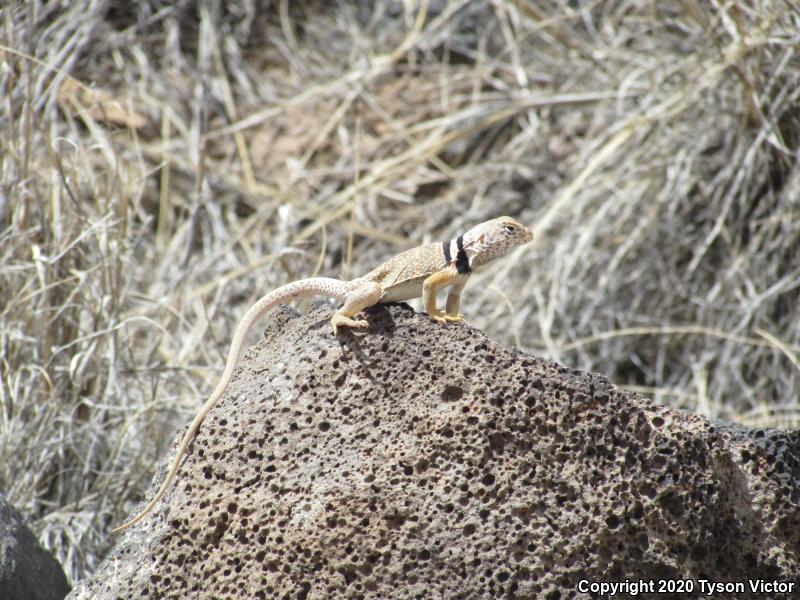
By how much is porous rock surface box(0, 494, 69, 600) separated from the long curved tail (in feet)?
1.32

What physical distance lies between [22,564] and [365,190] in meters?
4.62

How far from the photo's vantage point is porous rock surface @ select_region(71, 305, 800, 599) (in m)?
2.53

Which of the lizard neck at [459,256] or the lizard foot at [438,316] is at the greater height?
the lizard foot at [438,316]

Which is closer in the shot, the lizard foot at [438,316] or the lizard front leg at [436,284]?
the lizard foot at [438,316]

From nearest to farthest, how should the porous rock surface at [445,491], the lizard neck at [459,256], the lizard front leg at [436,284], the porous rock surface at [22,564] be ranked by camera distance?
1. the porous rock surface at [445,491]
2. the porous rock surface at [22,564]
3. the lizard front leg at [436,284]
4. the lizard neck at [459,256]

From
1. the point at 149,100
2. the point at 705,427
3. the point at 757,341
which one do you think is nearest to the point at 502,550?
the point at 705,427

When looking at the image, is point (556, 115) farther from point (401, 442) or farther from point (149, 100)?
point (401, 442)

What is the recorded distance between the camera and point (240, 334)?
3.18 metres

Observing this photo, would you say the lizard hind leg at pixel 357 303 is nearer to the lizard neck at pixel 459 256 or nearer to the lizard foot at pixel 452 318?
the lizard foot at pixel 452 318

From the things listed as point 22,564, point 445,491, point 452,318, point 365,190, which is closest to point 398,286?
point 452,318

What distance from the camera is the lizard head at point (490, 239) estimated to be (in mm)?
3510

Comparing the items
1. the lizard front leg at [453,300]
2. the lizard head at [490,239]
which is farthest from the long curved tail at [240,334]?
the lizard head at [490,239]

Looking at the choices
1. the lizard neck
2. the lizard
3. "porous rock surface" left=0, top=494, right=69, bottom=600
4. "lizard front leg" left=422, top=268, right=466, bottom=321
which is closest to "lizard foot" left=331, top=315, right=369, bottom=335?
the lizard

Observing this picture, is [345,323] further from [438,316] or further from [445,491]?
→ [445,491]
